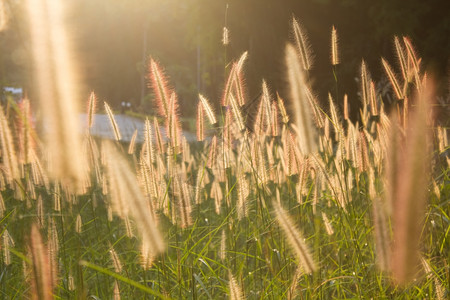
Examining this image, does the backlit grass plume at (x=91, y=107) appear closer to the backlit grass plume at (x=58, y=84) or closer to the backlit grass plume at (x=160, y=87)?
the backlit grass plume at (x=160, y=87)

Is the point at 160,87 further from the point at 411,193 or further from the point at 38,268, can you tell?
the point at 411,193

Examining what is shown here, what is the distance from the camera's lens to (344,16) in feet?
34.4

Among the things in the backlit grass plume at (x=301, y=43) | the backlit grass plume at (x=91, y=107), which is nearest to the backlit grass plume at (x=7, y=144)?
the backlit grass plume at (x=91, y=107)

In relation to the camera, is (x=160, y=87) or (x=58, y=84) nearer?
(x=58, y=84)

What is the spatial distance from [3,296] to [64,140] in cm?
126

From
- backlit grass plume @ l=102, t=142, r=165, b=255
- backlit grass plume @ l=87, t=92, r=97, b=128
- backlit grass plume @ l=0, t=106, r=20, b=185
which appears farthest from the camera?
backlit grass plume @ l=87, t=92, r=97, b=128

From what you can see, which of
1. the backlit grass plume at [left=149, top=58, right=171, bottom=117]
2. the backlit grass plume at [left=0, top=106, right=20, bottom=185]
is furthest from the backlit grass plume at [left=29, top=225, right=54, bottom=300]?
the backlit grass plume at [left=149, top=58, right=171, bottom=117]

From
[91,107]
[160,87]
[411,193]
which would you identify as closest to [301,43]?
[160,87]

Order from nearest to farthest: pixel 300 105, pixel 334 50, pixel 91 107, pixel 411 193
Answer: pixel 411 193
pixel 300 105
pixel 91 107
pixel 334 50

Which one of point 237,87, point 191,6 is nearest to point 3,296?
point 237,87

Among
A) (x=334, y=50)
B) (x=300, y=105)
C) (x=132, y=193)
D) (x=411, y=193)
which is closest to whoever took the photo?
(x=411, y=193)

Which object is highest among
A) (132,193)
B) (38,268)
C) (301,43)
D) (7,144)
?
(301,43)

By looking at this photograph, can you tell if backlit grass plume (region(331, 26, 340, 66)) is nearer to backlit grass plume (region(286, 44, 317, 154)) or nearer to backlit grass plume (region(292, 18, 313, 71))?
backlit grass plume (region(292, 18, 313, 71))

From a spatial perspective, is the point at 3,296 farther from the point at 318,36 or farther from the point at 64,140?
the point at 318,36
